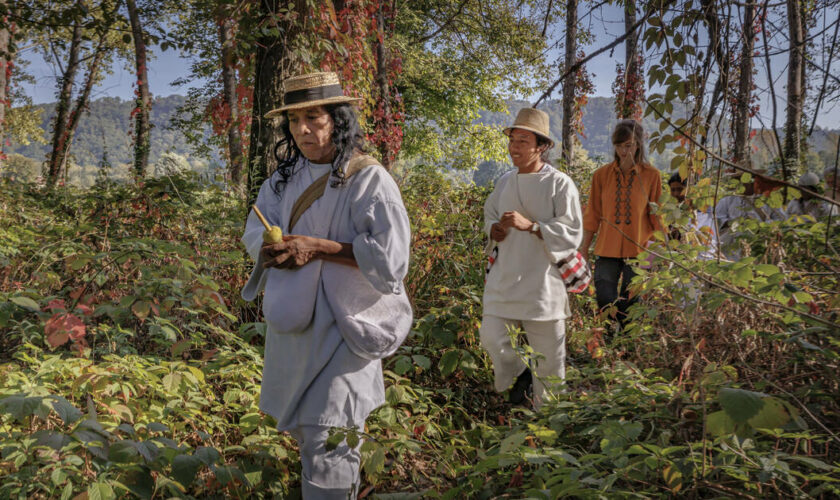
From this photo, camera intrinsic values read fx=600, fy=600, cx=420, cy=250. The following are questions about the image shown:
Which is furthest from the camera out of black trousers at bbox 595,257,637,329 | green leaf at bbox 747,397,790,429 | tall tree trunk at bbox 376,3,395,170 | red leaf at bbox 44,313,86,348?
tall tree trunk at bbox 376,3,395,170

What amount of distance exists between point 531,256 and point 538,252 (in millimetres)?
53

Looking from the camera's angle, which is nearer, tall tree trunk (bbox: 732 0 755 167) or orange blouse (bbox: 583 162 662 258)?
tall tree trunk (bbox: 732 0 755 167)

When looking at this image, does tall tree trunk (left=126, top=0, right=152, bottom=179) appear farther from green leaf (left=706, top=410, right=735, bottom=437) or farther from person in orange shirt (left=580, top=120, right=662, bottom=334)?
green leaf (left=706, top=410, right=735, bottom=437)

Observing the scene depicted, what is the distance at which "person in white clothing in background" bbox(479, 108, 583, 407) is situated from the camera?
3.89 m

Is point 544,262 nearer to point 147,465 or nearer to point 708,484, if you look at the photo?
point 708,484

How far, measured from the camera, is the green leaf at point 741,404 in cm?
136

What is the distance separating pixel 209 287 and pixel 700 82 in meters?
3.15

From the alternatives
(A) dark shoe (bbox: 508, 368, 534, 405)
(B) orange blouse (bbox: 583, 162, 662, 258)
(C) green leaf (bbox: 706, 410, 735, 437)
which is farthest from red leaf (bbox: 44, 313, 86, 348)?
(B) orange blouse (bbox: 583, 162, 662, 258)

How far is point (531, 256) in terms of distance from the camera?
3963mm

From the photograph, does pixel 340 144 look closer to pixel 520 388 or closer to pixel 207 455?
pixel 207 455

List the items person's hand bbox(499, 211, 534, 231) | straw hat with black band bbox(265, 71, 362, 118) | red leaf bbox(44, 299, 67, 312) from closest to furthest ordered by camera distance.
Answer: straw hat with black band bbox(265, 71, 362, 118) < red leaf bbox(44, 299, 67, 312) < person's hand bbox(499, 211, 534, 231)

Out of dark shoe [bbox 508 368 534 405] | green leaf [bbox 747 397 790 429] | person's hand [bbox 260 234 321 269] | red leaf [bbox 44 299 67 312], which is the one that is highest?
person's hand [bbox 260 234 321 269]

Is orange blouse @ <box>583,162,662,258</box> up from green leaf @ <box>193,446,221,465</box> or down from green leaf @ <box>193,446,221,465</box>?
up

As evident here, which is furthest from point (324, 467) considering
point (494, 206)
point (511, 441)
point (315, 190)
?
point (494, 206)
